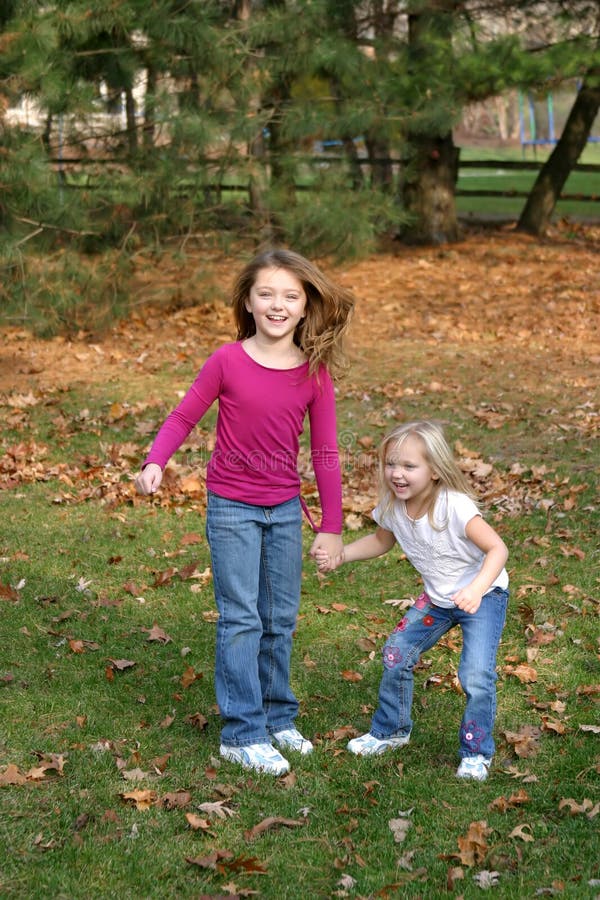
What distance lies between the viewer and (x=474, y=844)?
3893 millimetres

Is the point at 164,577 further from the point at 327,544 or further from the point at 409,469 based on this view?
the point at 409,469

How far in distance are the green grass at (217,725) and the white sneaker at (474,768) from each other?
50 mm

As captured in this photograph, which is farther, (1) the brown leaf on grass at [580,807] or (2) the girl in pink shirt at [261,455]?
(2) the girl in pink shirt at [261,455]

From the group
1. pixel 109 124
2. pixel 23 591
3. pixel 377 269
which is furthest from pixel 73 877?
pixel 377 269

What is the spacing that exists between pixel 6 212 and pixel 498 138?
55635mm

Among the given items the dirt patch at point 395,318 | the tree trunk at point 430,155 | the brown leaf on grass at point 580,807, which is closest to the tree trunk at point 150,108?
the dirt patch at point 395,318

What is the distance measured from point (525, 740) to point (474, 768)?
37 centimetres

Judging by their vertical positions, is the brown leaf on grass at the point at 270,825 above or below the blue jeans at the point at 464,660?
below

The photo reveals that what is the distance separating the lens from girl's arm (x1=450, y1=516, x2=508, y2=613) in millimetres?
4090

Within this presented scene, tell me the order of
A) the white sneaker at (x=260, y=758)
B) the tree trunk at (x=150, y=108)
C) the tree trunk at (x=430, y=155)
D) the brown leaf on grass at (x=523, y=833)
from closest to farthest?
the brown leaf on grass at (x=523, y=833) → the white sneaker at (x=260, y=758) → the tree trunk at (x=150, y=108) → the tree trunk at (x=430, y=155)

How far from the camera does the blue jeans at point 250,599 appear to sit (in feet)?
14.1

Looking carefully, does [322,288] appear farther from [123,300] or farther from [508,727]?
[123,300]

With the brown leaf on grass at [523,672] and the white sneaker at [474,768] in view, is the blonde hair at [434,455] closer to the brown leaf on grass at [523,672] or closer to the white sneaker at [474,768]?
the white sneaker at [474,768]

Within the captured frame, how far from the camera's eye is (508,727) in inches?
190
